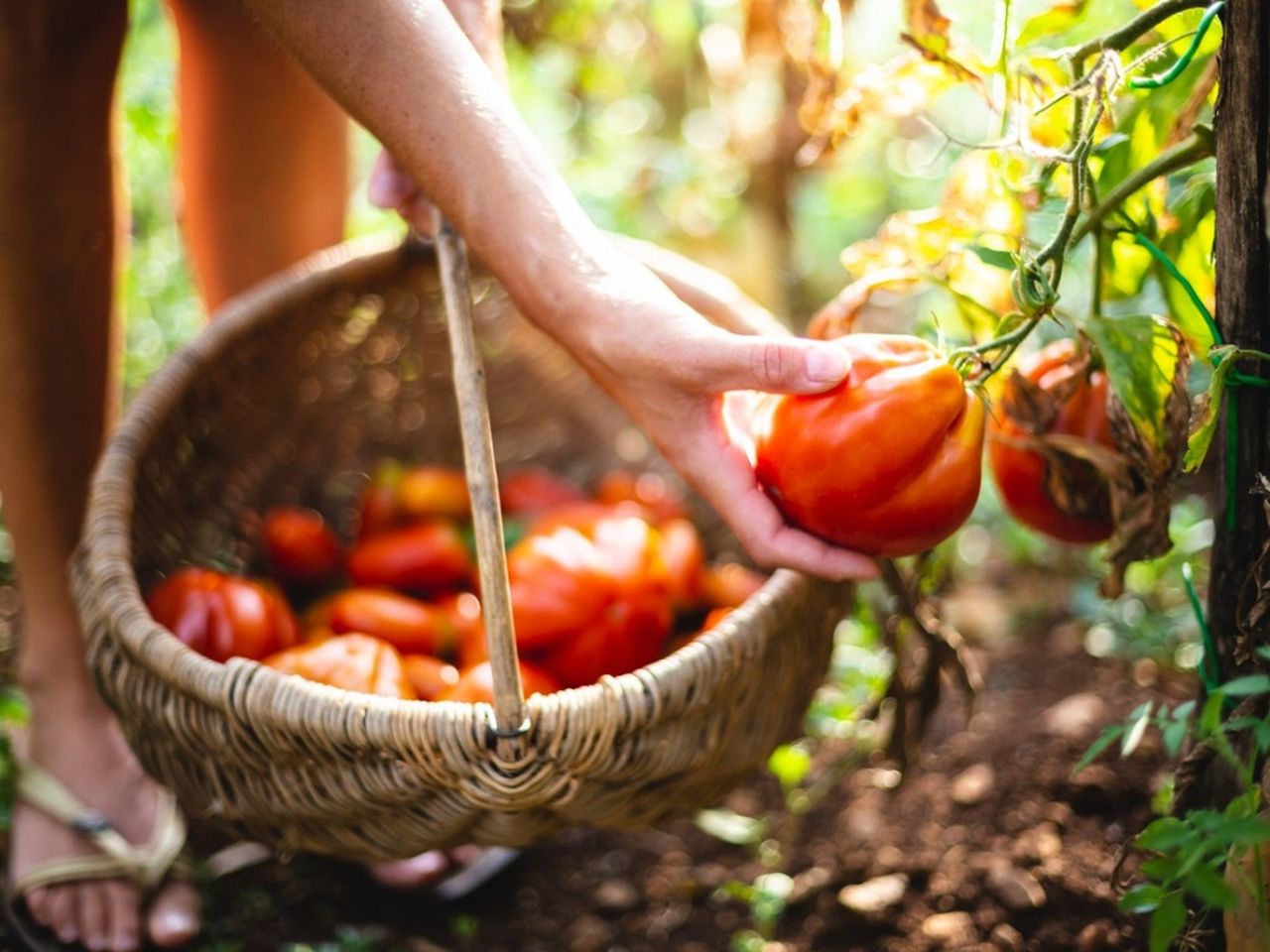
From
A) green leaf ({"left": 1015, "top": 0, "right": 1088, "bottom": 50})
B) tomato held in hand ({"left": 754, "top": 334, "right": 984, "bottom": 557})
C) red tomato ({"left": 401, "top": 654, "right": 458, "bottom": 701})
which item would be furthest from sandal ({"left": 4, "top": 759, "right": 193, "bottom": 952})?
green leaf ({"left": 1015, "top": 0, "right": 1088, "bottom": 50})

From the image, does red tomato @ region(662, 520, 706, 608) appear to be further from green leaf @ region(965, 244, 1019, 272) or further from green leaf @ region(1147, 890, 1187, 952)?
green leaf @ region(1147, 890, 1187, 952)

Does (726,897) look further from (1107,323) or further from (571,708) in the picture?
(1107,323)

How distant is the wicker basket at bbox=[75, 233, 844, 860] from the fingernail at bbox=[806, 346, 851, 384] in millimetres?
250

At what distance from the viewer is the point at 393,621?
141cm

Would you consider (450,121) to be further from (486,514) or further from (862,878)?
(862,878)

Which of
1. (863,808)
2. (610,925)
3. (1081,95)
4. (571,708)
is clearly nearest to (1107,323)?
(1081,95)

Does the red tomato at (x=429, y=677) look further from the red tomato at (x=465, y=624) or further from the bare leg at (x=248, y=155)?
→ the bare leg at (x=248, y=155)

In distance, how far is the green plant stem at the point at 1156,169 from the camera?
38.0 inches

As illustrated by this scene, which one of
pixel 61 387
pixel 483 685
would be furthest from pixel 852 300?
pixel 61 387

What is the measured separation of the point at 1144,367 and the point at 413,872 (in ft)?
3.17

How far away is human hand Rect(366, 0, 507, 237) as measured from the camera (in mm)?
1238

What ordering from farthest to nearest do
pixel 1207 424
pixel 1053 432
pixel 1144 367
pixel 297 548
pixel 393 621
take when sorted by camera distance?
1. pixel 297 548
2. pixel 393 621
3. pixel 1053 432
4. pixel 1144 367
5. pixel 1207 424

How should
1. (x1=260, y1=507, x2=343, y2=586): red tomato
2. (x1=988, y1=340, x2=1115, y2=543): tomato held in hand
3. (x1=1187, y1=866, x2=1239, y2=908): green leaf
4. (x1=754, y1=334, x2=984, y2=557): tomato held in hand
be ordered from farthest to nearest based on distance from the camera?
(x1=260, y1=507, x2=343, y2=586): red tomato, (x1=988, y1=340, x2=1115, y2=543): tomato held in hand, (x1=754, y1=334, x2=984, y2=557): tomato held in hand, (x1=1187, y1=866, x2=1239, y2=908): green leaf

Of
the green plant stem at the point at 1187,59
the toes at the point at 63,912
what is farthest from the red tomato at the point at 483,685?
the green plant stem at the point at 1187,59
